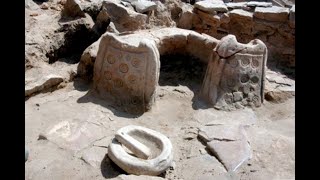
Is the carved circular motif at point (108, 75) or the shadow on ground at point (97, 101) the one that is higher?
the carved circular motif at point (108, 75)

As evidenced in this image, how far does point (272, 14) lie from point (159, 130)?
9.26ft

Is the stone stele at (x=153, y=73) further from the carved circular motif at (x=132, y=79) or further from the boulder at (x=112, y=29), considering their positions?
the boulder at (x=112, y=29)

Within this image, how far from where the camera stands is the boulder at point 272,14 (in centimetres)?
528

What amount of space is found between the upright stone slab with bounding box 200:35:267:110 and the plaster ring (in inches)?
45.3

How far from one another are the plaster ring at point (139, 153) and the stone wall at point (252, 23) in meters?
2.95

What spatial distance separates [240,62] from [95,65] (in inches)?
63.3

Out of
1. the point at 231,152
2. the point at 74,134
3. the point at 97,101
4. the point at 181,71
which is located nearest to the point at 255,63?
the point at 181,71

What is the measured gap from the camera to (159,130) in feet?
11.9

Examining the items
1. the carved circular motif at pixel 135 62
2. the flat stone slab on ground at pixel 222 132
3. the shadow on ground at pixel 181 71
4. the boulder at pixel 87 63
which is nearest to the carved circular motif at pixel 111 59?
the carved circular motif at pixel 135 62

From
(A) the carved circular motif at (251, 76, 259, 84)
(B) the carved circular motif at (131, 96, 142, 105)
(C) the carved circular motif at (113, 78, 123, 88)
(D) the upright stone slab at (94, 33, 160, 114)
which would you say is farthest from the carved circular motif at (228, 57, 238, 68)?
(C) the carved circular motif at (113, 78, 123, 88)

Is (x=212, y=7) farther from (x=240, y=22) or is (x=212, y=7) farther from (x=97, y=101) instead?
(x=97, y=101)

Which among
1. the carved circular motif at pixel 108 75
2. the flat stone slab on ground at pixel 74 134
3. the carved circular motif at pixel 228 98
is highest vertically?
Answer: the carved circular motif at pixel 108 75

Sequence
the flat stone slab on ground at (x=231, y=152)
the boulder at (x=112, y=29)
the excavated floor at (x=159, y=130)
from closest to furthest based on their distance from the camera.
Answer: the excavated floor at (x=159, y=130)
the flat stone slab on ground at (x=231, y=152)
the boulder at (x=112, y=29)
